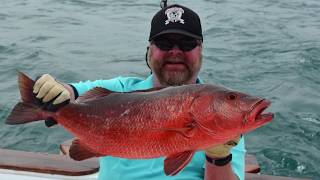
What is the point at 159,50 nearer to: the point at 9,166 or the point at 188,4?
the point at 9,166

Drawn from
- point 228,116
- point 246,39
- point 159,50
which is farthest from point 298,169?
point 246,39

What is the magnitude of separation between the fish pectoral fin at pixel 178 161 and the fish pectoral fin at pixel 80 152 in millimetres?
371

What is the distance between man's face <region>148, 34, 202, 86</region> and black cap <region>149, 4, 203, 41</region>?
41 millimetres

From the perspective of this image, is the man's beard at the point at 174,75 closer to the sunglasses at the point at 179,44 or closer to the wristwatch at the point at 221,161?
the sunglasses at the point at 179,44

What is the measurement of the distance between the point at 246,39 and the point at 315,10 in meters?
4.06

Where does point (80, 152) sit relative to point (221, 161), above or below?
above

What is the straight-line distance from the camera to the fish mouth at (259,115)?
2252mm

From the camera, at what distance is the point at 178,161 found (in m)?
2.34

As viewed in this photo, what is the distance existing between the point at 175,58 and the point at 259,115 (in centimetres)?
117

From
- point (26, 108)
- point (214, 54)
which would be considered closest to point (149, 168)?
point (26, 108)

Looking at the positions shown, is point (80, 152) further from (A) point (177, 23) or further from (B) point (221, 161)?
(A) point (177, 23)

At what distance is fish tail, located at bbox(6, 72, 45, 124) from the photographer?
8.48ft

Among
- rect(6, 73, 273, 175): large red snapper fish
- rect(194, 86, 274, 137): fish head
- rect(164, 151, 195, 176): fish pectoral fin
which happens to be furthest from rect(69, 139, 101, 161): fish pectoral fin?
rect(194, 86, 274, 137): fish head

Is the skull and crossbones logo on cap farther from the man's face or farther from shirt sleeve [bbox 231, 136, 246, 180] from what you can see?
shirt sleeve [bbox 231, 136, 246, 180]
